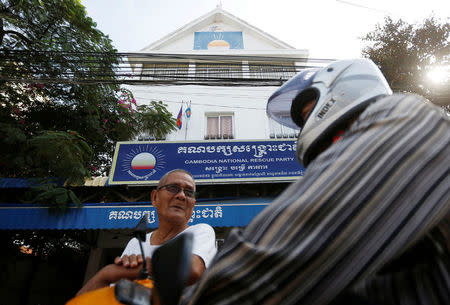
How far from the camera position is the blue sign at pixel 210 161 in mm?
5938

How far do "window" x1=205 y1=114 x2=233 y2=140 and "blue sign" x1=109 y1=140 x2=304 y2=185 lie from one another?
86.7 inches

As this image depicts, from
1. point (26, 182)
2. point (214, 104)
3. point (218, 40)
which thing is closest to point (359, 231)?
point (26, 182)

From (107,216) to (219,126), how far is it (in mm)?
4930

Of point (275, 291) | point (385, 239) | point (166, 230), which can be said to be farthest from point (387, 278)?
point (166, 230)

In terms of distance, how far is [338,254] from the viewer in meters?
0.45

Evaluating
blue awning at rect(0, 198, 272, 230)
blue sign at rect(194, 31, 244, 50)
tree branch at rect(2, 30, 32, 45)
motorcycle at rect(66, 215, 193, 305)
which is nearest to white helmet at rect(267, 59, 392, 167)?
motorcycle at rect(66, 215, 193, 305)

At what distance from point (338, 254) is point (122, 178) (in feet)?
20.3

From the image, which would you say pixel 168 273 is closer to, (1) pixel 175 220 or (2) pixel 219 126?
(1) pixel 175 220

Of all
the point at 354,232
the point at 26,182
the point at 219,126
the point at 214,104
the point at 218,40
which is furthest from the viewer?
the point at 218,40

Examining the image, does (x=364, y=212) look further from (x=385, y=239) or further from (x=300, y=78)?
(x=300, y=78)

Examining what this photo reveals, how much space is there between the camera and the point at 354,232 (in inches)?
18.0

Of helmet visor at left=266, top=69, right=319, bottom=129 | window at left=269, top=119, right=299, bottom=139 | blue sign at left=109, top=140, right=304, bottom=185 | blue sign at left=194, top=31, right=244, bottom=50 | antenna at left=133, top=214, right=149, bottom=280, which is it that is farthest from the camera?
blue sign at left=194, top=31, right=244, bottom=50

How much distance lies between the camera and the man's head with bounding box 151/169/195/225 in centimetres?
204

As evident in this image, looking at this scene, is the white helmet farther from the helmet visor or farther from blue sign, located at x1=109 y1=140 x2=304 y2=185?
blue sign, located at x1=109 y1=140 x2=304 y2=185
